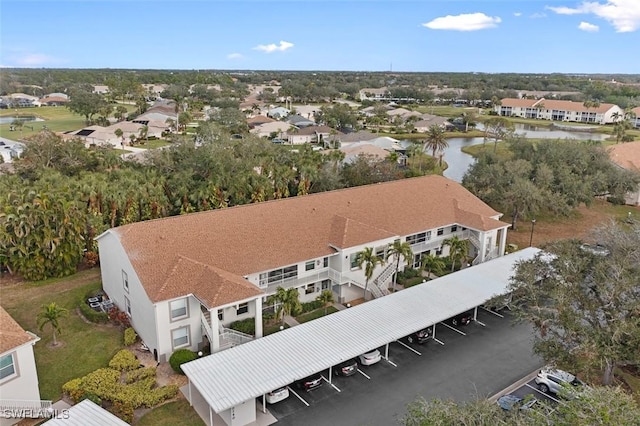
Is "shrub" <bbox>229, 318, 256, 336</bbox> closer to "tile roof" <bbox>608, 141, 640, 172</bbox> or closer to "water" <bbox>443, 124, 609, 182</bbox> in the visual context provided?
"water" <bbox>443, 124, 609, 182</bbox>

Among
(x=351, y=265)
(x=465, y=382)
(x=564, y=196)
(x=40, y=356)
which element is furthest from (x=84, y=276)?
(x=564, y=196)

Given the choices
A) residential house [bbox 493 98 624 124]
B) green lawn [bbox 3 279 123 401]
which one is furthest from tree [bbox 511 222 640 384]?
residential house [bbox 493 98 624 124]

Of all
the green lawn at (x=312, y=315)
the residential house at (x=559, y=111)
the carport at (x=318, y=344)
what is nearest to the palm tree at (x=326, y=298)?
the green lawn at (x=312, y=315)

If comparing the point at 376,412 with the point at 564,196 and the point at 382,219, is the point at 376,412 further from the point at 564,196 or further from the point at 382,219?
the point at 564,196

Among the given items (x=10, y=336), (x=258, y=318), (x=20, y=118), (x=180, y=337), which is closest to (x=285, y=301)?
(x=258, y=318)

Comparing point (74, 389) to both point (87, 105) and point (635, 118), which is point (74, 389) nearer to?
point (87, 105)

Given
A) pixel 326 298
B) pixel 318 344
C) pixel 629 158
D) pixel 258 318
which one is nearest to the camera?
pixel 318 344

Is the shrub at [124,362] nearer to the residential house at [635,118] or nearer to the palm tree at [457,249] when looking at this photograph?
the palm tree at [457,249]
